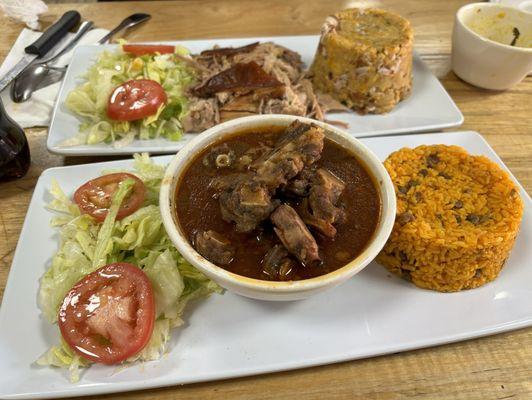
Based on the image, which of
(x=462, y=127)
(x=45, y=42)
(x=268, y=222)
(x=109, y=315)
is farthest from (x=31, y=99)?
(x=462, y=127)

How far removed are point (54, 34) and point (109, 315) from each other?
2.88m

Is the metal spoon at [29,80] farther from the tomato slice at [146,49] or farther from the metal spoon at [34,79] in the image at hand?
the tomato slice at [146,49]

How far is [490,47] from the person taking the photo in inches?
128

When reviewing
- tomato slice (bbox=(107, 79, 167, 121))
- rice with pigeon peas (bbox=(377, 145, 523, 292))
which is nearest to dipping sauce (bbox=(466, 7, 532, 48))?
rice with pigeon peas (bbox=(377, 145, 523, 292))

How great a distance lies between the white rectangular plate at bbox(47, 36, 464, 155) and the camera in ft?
9.30

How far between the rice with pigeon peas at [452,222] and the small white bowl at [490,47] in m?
1.39

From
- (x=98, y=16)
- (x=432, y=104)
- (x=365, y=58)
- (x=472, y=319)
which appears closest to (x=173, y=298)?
(x=472, y=319)

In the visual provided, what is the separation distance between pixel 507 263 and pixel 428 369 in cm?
72

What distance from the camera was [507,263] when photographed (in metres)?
2.20

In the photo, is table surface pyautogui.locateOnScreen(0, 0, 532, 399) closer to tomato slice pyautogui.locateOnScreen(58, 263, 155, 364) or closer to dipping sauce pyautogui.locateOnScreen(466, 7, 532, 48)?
tomato slice pyautogui.locateOnScreen(58, 263, 155, 364)

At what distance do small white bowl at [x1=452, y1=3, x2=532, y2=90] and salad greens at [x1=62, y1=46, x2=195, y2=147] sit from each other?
2.12 meters

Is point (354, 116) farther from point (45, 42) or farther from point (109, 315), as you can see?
point (45, 42)

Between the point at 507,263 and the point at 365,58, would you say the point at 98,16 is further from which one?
the point at 507,263

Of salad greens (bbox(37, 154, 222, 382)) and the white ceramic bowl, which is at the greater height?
the white ceramic bowl
